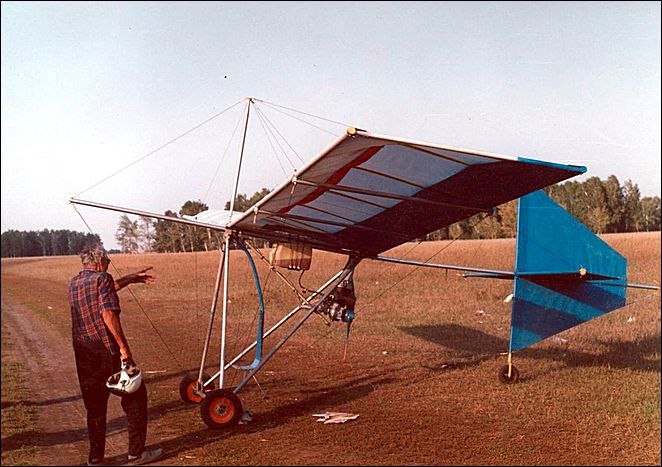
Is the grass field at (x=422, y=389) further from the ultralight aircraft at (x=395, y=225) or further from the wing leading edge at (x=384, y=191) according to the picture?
the wing leading edge at (x=384, y=191)

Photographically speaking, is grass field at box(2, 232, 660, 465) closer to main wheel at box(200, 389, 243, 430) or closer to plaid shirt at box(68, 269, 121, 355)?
main wheel at box(200, 389, 243, 430)

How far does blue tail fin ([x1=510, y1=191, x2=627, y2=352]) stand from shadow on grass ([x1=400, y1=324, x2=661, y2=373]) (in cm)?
159

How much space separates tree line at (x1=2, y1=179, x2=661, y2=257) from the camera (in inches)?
451

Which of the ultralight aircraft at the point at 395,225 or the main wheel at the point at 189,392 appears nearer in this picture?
the ultralight aircraft at the point at 395,225

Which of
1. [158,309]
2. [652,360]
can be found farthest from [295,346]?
[158,309]

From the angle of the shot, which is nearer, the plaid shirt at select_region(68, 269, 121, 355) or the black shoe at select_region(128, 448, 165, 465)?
the plaid shirt at select_region(68, 269, 121, 355)

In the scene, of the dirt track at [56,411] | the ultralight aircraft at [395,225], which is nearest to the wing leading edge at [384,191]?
the ultralight aircraft at [395,225]

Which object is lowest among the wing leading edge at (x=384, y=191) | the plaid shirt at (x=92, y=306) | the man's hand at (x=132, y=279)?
the plaid shirt at (x=92, y=306)

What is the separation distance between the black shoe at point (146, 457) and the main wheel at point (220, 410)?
82cm

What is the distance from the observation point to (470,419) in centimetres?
729

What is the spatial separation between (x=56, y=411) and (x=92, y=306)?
301 centimetres

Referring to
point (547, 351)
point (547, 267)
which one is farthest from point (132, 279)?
point (547, 351)

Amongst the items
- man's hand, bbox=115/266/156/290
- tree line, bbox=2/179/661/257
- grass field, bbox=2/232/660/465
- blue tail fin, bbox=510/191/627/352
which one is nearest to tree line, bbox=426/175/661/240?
tree line, bbox=2/179/661/257

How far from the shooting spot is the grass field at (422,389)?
6117mm
